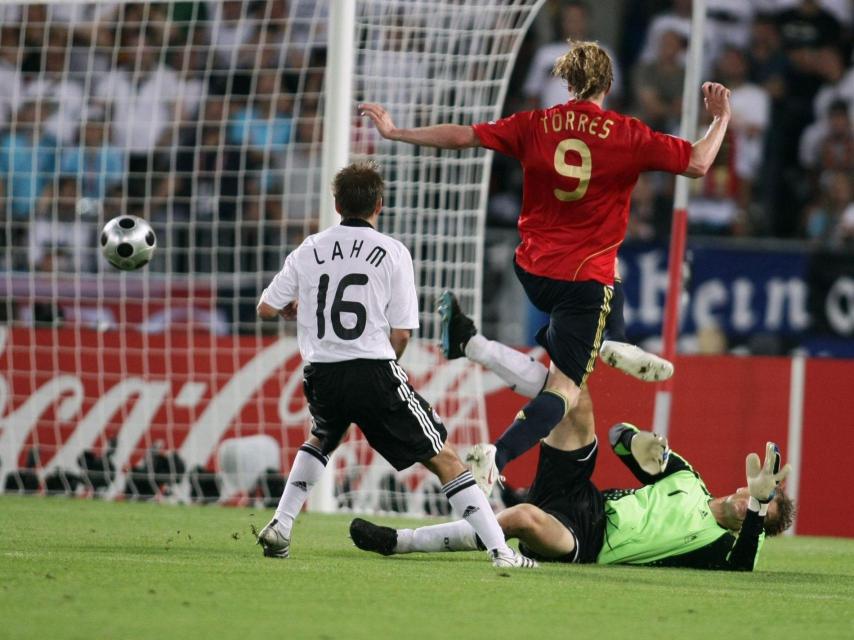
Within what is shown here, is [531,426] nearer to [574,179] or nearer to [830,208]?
[574,179]

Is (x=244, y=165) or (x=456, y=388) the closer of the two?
(x=456, y=388)

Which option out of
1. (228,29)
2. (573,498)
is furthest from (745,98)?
(573,498)

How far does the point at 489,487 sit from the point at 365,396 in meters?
0.71

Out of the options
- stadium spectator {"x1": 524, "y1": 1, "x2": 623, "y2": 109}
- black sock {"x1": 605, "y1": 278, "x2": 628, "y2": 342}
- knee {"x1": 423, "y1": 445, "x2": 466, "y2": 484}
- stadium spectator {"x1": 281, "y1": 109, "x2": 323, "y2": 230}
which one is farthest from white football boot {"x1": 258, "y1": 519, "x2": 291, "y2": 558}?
stadium spectator {"x1": 524, "y1": 1, "x2": 623, "y2": 109}

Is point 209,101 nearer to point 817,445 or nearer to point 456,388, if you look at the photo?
point 456,388

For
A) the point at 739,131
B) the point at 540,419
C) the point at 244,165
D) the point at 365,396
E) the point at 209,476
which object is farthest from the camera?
the point at 739,131

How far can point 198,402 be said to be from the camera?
36.0 ft

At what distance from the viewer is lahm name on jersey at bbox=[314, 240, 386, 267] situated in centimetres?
645

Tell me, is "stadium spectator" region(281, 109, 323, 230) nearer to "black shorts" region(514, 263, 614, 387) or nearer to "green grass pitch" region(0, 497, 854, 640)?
Answer: "green grass pitch" region(0, 497, 854, 640)

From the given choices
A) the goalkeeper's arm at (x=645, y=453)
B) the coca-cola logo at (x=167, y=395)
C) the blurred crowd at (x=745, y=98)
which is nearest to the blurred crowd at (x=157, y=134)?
the coca-cola logo at (x=167, y=395)

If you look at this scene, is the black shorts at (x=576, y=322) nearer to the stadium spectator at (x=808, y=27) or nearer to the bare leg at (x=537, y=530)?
the bare leg at (x=537, y=530)

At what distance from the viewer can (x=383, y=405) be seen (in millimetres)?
6449

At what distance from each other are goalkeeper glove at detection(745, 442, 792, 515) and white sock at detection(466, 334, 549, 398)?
1114 mm

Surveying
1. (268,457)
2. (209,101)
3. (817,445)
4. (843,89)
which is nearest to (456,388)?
(268,457)
